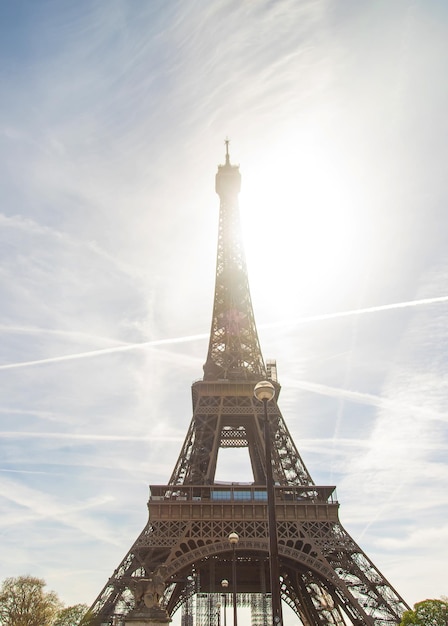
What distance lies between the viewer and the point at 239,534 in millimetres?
44125

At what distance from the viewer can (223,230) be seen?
75.4 metres

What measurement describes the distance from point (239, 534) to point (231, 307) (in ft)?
105

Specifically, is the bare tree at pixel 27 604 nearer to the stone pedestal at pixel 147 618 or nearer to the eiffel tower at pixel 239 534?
the eiffel tower at pixel 239 534

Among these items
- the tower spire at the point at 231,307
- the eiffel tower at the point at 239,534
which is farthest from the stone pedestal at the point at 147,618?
the tower spire at the point at 231,307

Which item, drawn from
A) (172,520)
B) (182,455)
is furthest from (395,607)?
(182,455)

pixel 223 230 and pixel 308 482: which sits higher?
pixel 223 230

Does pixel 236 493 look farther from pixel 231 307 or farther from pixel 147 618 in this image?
pixel 231 307

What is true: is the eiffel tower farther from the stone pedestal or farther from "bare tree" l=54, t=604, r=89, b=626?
"bare tree" l=54, t=604, r=89, b=626

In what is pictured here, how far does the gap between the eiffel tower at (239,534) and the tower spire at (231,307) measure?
20 centimetres

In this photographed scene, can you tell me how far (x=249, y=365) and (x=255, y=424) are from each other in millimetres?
9420

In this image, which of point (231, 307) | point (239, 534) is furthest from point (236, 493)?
point (231, 307)

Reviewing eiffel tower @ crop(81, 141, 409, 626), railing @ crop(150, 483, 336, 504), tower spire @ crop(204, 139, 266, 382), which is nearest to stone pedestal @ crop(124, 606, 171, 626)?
eiffel tower @ crop(81, 141, 409, 626)

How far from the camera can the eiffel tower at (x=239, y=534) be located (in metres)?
39.7

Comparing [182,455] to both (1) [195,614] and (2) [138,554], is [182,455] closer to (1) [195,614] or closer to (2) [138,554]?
(2) [138,554]
